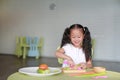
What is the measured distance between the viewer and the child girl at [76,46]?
227 cm

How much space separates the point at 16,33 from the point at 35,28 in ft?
2.41

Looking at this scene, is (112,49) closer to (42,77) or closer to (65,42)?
(65,42)

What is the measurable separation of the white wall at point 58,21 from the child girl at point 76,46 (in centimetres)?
501

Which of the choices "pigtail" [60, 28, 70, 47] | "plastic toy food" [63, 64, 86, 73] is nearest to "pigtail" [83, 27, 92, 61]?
"pigtail" [60, 28, 70, 47]

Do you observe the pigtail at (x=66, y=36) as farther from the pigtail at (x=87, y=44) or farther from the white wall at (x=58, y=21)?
the white wall at (x=58, y=21)

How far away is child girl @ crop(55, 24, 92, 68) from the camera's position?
227cm

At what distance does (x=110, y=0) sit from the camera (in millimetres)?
7215

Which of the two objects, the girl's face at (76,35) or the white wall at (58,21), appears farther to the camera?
the white wall at (58,21)

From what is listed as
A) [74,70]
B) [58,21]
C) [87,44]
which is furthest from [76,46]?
[58,21]

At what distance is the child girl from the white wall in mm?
5009

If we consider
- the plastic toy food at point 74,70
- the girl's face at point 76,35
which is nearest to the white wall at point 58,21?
the girl's face at point 76,35

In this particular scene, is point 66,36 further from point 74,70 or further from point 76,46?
point 74,70

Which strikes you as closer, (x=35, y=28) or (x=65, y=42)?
(x=65, y=42)

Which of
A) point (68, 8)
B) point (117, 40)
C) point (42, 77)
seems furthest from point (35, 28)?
point (42, 77)
